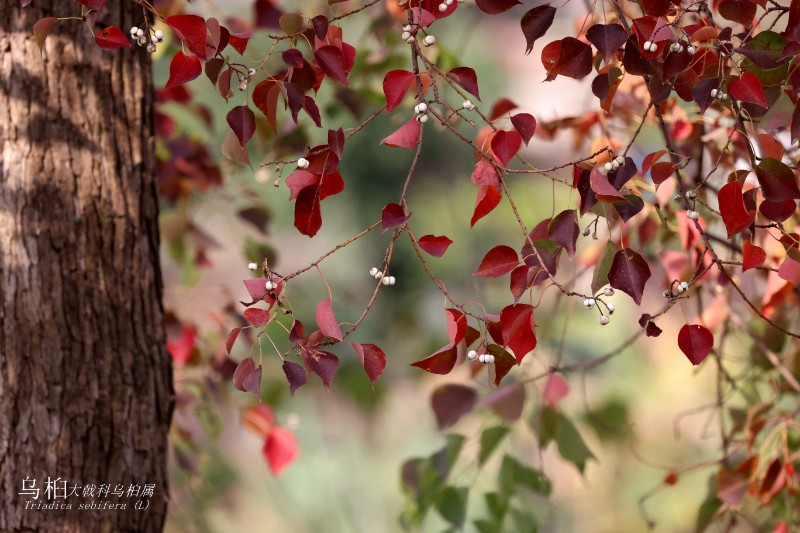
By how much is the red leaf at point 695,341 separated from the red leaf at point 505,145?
0.20 metres

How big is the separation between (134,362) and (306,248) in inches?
150

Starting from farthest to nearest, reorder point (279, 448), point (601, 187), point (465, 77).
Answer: point (279, 448) → point (465, 77) → point (601, 187)

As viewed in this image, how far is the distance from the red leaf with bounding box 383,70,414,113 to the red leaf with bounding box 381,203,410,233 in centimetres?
9

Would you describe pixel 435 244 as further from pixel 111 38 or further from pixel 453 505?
pixel 453 505

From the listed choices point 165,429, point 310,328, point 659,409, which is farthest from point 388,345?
point 165,429

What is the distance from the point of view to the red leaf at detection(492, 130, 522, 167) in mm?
747

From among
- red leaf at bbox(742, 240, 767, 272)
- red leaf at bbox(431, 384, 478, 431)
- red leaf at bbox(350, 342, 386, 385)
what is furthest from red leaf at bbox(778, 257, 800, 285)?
red leaf at bbox(431, 384, 478, 431)

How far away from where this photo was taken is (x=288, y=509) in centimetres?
402

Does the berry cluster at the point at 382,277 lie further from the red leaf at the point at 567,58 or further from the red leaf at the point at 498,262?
the red leaf at the point at 567,58

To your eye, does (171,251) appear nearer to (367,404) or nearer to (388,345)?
(367,404)

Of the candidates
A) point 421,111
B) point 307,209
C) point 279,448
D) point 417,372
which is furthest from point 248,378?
point 417,372

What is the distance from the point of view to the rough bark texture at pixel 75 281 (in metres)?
0.98

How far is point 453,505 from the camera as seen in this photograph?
4.25 feet

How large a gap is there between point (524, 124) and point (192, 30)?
283 mm
